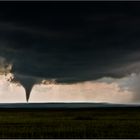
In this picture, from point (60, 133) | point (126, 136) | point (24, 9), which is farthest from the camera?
point (24, 9)

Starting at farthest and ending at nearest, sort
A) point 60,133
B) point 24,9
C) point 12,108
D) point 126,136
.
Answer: point 12,108 < point 24,9 < point 60,133 < point 126,136

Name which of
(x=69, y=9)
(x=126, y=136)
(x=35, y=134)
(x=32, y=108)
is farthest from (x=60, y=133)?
(x=32, y=108)

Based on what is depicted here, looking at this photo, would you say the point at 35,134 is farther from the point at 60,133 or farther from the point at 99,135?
the point at 99,135

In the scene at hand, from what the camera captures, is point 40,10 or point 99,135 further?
point 40,10

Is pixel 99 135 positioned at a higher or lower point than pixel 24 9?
lower

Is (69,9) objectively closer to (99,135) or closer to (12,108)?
(99,135)

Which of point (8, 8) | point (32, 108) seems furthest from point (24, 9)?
point (32, 108)

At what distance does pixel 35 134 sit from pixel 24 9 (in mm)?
6790

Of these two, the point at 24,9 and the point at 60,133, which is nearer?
the point at 60,133

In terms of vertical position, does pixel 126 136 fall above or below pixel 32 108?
below

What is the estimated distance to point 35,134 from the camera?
21141 millimetres

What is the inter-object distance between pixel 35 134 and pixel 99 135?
9.77 feet

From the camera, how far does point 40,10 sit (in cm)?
2503

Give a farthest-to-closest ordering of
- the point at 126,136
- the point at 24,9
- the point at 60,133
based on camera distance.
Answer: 1. the point at 24,9
2. the point at 60,133
3. the point at 126,136
